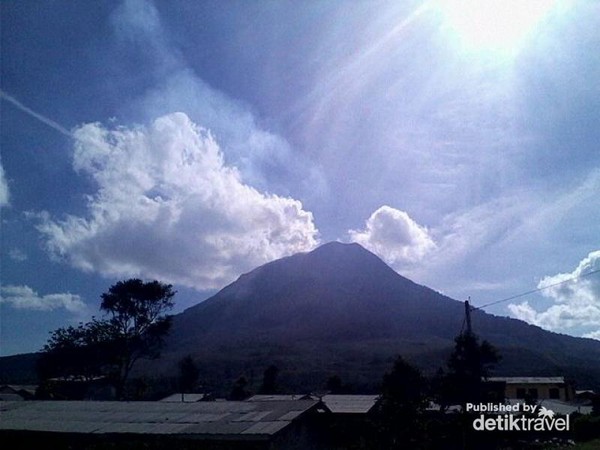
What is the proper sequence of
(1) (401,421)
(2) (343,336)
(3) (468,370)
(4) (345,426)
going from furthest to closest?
(2) (343,336) < (3) (468,370) < (4) (345,426) < (1) (401,421)

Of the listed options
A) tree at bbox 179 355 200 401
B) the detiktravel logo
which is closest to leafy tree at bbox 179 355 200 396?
tree at bbox 179 355 200 401

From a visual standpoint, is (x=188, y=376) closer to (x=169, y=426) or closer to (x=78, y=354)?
(x=78, y=354)

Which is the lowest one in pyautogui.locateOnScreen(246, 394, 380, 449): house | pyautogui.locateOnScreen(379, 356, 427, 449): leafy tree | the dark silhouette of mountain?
pyautogui.locateOnScreen(246, 394, 380, 449): house

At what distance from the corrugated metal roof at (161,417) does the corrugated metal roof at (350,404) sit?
9408mm

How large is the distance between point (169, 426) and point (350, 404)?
16760 mm

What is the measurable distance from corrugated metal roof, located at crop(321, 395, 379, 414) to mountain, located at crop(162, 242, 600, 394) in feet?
142

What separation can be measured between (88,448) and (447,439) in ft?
58.2

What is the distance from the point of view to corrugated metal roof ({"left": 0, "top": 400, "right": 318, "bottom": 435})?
19750 millimetres

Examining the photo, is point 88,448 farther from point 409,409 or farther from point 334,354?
point 334,354

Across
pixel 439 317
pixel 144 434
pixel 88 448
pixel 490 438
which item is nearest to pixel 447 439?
pixel 490 438

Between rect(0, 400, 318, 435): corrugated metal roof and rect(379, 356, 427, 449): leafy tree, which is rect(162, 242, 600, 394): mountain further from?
rect(379, 356, 427, 449): leafy tree

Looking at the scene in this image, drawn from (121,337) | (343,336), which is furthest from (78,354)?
(343,336)

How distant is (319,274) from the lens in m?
198

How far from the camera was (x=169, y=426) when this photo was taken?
20734 mm
